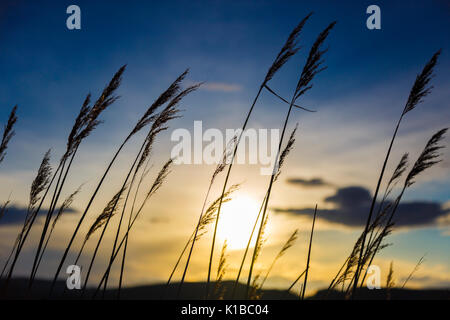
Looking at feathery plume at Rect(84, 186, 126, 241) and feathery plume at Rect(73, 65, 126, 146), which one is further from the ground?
feathery plume at Rect(73, 65, 126, 146)

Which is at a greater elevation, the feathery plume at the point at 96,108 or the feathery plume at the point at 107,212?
the feathery plume at the point at 96,108

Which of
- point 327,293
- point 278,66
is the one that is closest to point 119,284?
point 327,293

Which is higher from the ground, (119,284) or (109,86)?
(109,86)

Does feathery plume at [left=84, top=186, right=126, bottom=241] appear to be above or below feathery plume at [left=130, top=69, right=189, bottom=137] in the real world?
below

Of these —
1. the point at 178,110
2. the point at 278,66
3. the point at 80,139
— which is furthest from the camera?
the point at 178,110

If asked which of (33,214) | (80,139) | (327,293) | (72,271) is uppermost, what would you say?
(80,139)

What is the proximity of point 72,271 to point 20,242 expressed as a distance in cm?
56

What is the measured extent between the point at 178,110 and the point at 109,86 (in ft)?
2.19

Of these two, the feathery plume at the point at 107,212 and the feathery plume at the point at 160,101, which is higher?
the feathery plume at the point at 160,101

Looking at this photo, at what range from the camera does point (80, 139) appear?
2.81 meters
